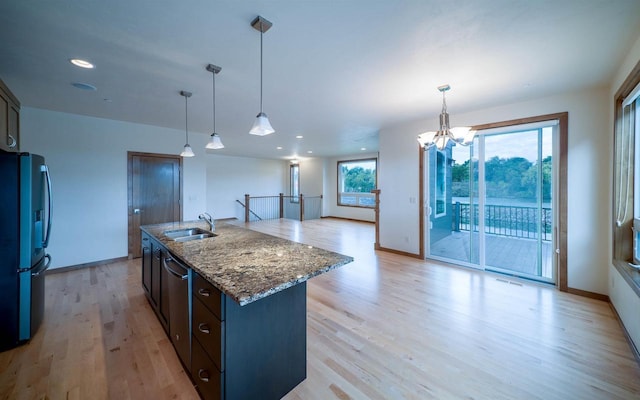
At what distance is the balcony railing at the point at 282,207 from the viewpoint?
1078cm

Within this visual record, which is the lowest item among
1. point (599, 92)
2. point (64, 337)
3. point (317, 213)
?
point (64, 337)

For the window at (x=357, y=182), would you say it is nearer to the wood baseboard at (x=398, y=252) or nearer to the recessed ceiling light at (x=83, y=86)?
the wood baseboard at (x=398, y=252)

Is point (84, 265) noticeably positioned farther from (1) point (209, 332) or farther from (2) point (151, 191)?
(1) point (209, 332)

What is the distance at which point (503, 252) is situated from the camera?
4.23 m

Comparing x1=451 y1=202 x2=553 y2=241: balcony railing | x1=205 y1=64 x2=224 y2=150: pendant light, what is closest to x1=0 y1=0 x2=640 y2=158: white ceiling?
x1=205 y1=64 x2=224 y2=150: pendant light

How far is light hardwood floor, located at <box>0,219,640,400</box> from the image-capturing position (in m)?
1.77

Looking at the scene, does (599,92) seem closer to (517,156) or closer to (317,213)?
(517,156)

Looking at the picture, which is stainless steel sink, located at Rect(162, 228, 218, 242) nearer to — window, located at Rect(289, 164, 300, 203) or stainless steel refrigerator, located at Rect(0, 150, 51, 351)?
stainless steel refrigerator, located at Rect(0, 150, 51, 351)

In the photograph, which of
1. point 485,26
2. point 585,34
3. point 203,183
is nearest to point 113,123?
point 203,183

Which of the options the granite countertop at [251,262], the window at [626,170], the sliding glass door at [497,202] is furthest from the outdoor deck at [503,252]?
the granite countertop at [251,262]

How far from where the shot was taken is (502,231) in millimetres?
4125

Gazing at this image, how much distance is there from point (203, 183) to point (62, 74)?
A: 10.1 ft

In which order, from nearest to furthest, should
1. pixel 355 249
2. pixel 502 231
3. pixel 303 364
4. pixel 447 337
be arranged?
pixel 303 364
pixel 447 337
pixel 502 231
pixel 355 249

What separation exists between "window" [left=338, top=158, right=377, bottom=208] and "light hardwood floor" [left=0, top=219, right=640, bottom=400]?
19.9 ft
